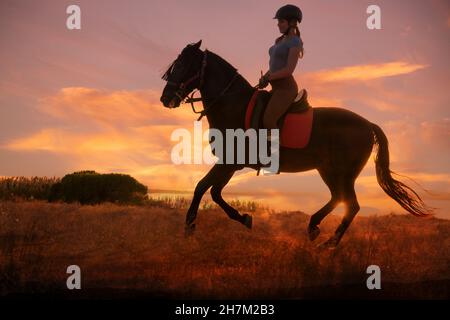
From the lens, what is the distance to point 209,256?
7984 mm

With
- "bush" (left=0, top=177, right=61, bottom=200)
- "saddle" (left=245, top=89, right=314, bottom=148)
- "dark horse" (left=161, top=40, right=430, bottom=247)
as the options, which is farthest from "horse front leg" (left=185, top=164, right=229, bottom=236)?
"bush" (left=0, top=177, right=61, bottom=200)

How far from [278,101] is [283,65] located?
61 centimetres

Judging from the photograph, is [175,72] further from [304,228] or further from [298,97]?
[304,228]

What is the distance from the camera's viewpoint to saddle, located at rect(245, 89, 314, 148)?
8516mm

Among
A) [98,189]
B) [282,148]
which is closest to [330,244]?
[282,148]

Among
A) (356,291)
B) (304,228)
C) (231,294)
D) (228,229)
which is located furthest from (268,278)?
(304,228)

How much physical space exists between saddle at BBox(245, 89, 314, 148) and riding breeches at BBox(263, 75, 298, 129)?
140 millimetres

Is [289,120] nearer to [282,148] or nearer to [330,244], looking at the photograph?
[282,148]

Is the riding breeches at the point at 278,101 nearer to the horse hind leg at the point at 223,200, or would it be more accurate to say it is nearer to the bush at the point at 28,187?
the horse hind leg at the point at 223,200

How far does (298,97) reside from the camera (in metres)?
8.72

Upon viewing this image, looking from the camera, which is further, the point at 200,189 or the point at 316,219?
the point at 316,219

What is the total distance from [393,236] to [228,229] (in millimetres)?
3397

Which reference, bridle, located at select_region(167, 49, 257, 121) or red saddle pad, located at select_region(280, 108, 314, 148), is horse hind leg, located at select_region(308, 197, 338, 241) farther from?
bridle, located at select_region(167, 49, 257, 121)

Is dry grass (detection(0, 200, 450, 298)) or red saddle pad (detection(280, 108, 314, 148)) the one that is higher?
red saddle pad (detection(280, 108, 314, 148))
